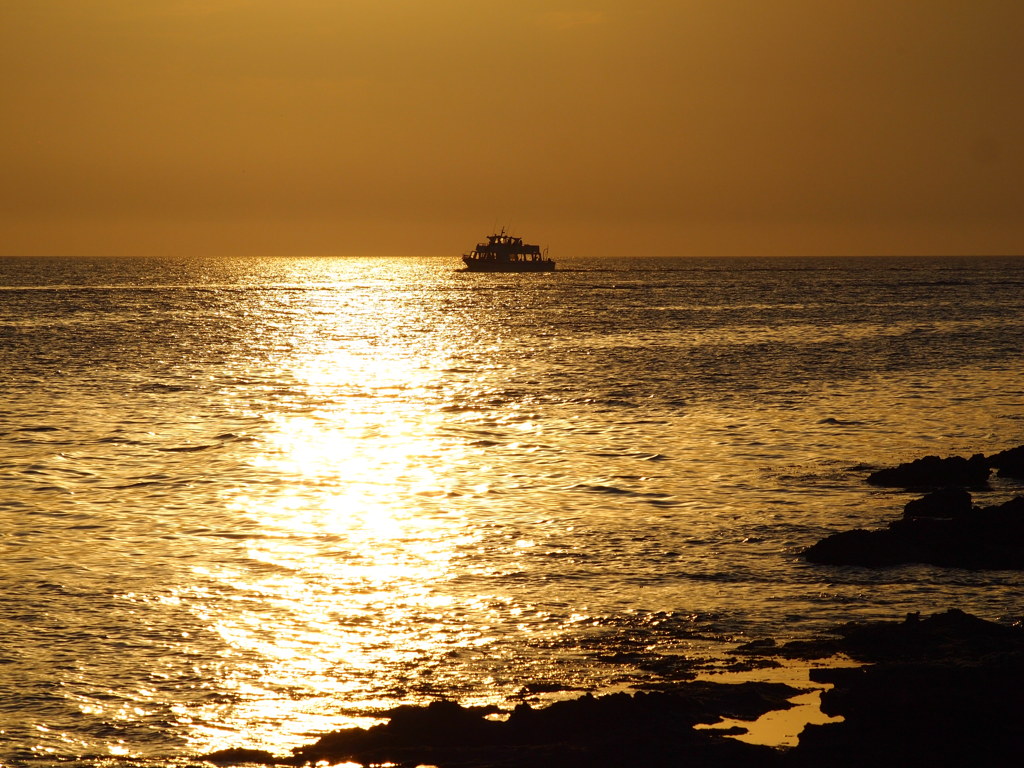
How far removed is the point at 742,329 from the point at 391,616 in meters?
76.8

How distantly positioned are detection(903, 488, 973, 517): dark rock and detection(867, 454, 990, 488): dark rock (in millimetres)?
4025

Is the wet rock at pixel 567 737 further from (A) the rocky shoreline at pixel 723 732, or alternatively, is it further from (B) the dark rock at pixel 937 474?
(B) the dark rock at pixel 937 474

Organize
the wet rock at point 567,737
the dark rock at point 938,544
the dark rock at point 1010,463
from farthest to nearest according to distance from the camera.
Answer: the dark rock at point 1010,463, the dark rock at point 938,544, the wet rock at point 567,737

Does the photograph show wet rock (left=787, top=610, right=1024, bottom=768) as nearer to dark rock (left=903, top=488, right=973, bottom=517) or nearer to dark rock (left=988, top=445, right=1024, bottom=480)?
dark rock (left=903, top=488, right=973, bottom=517)

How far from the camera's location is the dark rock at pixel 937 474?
25.6m

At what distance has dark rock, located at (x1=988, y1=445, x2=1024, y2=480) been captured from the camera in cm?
2669

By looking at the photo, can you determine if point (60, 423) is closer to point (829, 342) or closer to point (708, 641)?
point (708, 641)

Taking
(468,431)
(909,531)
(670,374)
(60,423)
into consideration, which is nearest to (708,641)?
(909,531)

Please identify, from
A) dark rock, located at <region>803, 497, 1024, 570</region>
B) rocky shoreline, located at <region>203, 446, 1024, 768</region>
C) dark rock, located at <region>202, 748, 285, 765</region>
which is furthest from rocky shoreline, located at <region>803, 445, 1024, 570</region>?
dark rock, located at <region>202, 748, 285, 765</region>

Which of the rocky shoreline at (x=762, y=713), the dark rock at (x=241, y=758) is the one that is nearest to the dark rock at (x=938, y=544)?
the rocky shoreline at (x=762, y=713)

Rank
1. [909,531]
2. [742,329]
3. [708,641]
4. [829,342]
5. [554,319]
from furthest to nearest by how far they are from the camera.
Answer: [554,319] < [742,329] < [829,342] < [909,531] < [708,641]

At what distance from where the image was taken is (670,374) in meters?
54.3

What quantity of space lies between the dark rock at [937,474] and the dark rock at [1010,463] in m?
1.01

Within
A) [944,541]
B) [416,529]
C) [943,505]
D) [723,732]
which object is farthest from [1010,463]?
[723,732]
